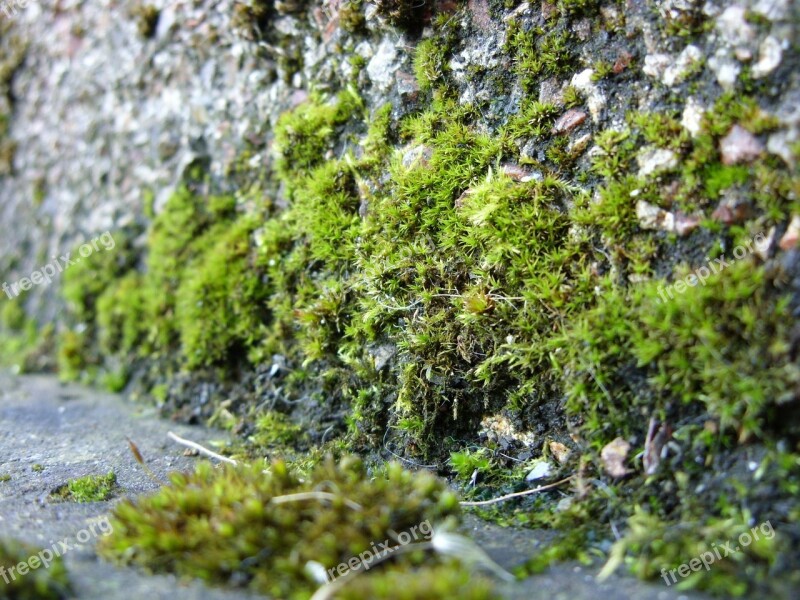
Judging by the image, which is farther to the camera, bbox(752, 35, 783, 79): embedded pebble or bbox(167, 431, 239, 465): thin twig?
bbox(167, 431, 239, 465): thin twig

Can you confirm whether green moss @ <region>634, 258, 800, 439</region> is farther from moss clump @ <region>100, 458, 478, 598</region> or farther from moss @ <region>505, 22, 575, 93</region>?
moss @ <region>505, 22, 575, 93</region>

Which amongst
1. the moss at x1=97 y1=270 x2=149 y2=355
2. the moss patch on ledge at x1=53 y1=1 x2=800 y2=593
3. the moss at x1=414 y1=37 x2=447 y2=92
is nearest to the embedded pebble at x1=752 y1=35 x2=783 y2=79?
the moss patch on ledge at x1=53 y1=1 x2=800 y2=593

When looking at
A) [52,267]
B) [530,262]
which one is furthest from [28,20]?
[530,262]

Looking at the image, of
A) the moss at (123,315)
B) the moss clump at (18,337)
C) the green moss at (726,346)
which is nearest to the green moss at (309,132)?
the moss at (123,315)

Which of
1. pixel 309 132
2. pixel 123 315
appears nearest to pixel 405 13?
pixel 309 132

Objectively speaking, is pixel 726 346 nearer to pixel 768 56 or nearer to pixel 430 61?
pixel 768 56

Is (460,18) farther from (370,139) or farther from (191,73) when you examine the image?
(191,73)
